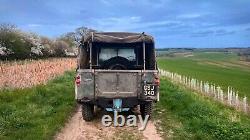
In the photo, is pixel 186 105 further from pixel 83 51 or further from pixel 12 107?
pixel 12 107

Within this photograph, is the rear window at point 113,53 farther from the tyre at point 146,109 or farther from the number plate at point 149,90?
the number plate at point 149,90

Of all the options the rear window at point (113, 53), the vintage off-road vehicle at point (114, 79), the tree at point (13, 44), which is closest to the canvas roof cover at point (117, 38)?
the vintage off-road vehicle at point (114, 79)

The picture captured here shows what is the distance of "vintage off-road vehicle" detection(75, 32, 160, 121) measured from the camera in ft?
42.9

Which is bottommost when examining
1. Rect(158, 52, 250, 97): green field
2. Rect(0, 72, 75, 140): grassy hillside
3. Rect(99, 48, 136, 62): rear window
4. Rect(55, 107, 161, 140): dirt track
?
Rect(158, 52, 250, 97): green field

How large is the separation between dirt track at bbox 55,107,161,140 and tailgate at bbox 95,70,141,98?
1.11 m

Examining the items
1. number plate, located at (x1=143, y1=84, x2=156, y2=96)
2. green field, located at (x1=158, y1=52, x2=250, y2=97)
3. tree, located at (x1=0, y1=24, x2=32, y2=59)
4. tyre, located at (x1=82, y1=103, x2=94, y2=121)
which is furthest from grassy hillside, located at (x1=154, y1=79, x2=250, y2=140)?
tree, located at (x1=0, y1=24, x2=32, y2=59)

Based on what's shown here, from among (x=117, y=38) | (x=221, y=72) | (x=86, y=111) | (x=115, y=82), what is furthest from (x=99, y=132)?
(x=221, y=72)

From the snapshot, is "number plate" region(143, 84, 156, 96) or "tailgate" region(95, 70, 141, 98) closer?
"tailgate" region(95, 70, 141, 98)

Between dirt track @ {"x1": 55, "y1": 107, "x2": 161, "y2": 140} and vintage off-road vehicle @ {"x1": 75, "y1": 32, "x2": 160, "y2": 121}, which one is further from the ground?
vintage off-road vehicle @ {"x1": 75, "y1": 32, "x2": 160, "y2": 121}

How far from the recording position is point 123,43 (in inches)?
576

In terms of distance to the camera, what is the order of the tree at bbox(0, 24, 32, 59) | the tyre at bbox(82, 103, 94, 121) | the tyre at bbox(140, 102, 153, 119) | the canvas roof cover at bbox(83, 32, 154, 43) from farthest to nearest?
the tree at bbox(0, 24, 32, 59) < the canvas roof cover at bbox(83, 32, 154, 43) < the tyre at bbox(140, 102, 153, 119) < the tyre at bbox(82, 103, 94, 121)

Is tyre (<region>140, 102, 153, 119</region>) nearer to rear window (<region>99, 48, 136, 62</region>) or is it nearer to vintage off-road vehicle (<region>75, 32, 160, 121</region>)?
vintage off-road vehicle (<region>75, 32, 160, 121</region>)

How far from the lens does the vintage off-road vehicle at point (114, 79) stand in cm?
1308

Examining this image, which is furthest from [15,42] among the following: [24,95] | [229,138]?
[229,138]
